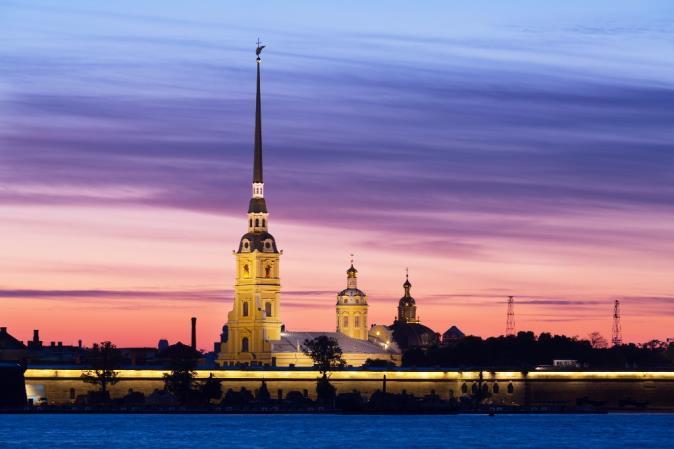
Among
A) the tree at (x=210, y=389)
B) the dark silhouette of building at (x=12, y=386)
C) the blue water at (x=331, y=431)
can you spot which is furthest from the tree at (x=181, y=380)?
the dark silhouette of building at (x=12, y=386)

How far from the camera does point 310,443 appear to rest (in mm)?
132000

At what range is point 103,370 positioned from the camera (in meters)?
188

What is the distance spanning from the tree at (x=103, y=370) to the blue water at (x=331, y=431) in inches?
318

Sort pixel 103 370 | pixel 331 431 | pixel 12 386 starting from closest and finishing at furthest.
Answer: pixel 331 431 → pixel 12 386 → pixel 103 370

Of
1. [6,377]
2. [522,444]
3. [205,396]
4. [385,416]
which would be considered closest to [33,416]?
[6,377]

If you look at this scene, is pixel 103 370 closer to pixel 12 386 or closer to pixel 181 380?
pixel 181 380

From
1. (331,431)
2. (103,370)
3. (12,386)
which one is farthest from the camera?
(103,370)

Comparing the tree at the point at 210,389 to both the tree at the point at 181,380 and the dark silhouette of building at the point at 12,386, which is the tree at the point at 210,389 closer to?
the tree at the point at 181,380

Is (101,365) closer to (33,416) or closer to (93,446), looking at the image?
(33,416)

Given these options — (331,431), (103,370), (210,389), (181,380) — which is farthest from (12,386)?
(331,431)

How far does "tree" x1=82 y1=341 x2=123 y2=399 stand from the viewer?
18800cm

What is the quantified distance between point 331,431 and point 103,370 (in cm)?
4507

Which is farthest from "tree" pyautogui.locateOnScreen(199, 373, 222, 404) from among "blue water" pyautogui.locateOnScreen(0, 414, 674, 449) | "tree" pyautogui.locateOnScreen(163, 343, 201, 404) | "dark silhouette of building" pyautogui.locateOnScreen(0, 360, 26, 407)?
"dark silhouette of building" pyautogui.locateOnScreen(0, 360, 26, 407)

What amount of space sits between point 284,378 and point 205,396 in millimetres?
12200
